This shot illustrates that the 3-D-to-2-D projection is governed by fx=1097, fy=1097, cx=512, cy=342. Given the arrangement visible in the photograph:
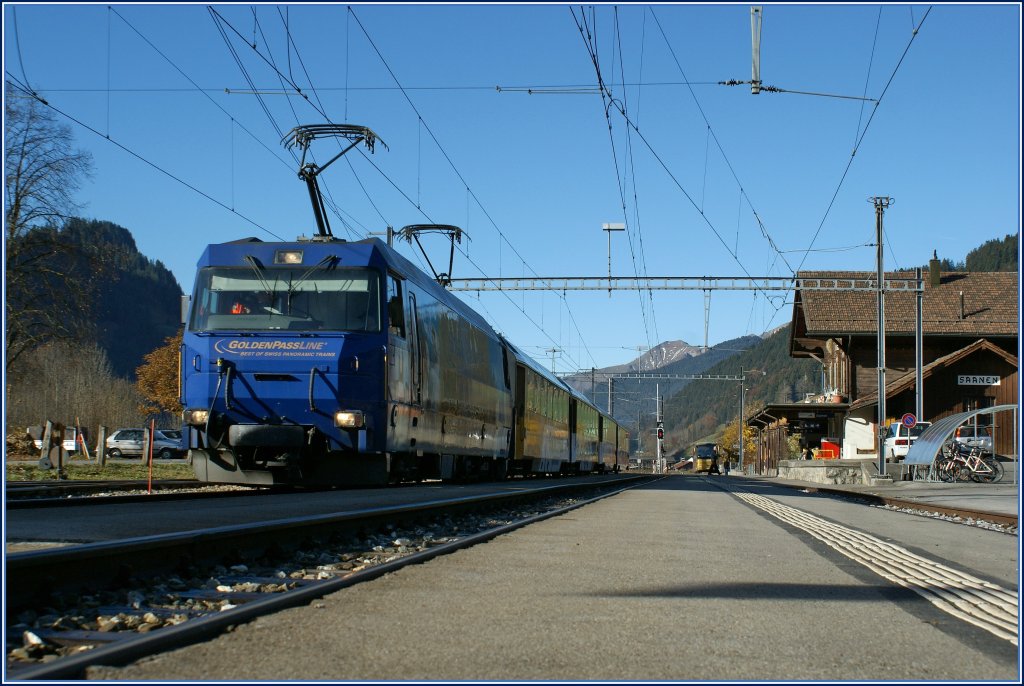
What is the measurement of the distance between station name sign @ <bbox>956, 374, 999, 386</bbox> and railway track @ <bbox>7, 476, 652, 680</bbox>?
4538 cm

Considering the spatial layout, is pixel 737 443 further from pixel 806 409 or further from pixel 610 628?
pixel 610 628

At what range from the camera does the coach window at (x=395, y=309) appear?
599 inches

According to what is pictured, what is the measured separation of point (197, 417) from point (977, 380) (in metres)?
43.7

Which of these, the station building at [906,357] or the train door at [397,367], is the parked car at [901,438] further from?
the train door at [397,367]

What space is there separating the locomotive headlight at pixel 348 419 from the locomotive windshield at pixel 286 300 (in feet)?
3.71

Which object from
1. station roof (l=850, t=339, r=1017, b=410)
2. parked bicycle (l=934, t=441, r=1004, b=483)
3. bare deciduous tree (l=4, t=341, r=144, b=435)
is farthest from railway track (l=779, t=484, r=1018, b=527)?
bare deciduous tree (l=4, t=341, r=144, b=435)

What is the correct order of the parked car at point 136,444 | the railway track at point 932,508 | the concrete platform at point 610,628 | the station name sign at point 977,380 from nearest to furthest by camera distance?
the concrete platform at point 610,628 < the railway track at point 932,508 < the parked car at point 136,444 < the station name sign at point 977,380

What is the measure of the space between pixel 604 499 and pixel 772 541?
9.14 m

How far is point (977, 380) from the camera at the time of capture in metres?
50.0

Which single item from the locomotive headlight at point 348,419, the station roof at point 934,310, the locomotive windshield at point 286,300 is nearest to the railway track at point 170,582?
the locomotive headlight at point 348,419

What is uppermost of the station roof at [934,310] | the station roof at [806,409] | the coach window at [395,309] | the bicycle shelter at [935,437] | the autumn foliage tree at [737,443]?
the station roof at [934,310]

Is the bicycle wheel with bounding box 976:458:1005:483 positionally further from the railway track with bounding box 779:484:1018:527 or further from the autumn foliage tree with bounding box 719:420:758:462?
the autumn foliage tree with bounding box 719:420:758:462

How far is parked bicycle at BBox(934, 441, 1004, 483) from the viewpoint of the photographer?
29406 mm

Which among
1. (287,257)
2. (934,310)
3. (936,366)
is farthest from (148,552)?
(934,310)
